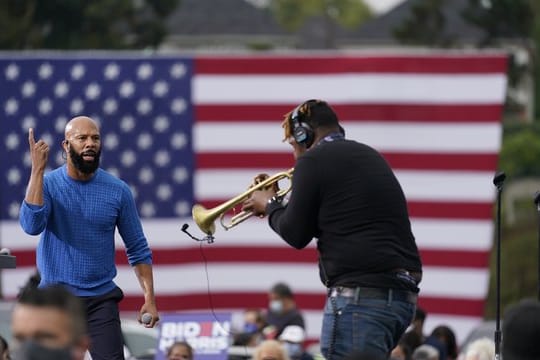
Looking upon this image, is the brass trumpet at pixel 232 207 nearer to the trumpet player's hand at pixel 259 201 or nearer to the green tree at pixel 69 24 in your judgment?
the trumpet player's hand at pixel 259 201

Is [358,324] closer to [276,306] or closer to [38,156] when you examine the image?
[38,156]

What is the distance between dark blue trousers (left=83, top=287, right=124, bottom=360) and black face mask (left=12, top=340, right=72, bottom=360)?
3957mm

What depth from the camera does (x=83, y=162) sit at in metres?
9.45

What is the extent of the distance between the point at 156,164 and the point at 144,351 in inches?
114

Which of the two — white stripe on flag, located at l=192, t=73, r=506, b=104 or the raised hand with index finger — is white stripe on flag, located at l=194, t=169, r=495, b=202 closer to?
white stripe on flag, located at l=192, t=73, r=506, b=104

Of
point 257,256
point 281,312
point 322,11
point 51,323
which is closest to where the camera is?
point 51,323

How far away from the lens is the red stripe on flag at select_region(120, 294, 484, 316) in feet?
59.8

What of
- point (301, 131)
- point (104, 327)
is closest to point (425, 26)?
point (104, 327)

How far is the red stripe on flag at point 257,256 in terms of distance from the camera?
1825 cm

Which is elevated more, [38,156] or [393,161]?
[393,161]

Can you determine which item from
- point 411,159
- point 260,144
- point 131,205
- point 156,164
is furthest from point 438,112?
point 131,205

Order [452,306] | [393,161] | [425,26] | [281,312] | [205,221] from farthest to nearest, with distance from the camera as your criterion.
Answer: [425,26]
[393,161]
[452,306]
[281,312]
[205,221]

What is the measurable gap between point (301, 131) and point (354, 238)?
634mm

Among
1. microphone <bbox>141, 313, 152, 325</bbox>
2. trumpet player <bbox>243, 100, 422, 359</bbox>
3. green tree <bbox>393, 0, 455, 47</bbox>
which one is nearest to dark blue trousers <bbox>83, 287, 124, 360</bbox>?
microphone <bbox>141, 313, 152, 325</bbox>
